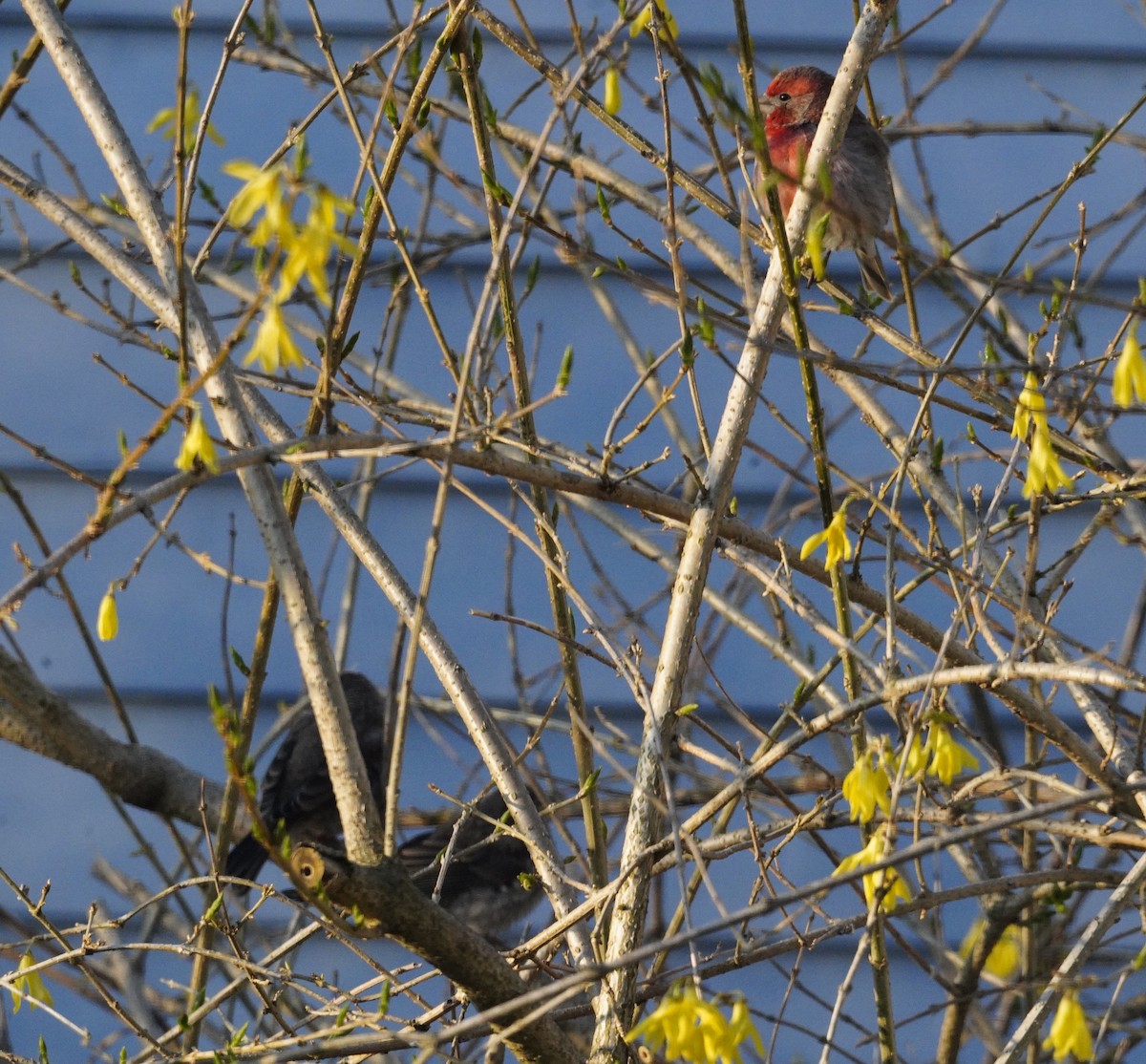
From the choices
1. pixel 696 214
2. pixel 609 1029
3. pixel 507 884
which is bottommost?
pixel 609 1029

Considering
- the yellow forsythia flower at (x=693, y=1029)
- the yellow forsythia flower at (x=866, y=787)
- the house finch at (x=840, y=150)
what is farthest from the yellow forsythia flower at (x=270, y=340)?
the house finch at (x=840, y=150)

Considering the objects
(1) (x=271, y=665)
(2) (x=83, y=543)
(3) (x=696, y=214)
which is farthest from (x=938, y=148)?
(2) (x=83, y=543)

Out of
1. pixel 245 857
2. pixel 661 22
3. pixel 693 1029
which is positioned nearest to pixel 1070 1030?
pixel 693 1029

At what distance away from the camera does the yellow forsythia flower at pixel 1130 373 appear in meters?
1.95

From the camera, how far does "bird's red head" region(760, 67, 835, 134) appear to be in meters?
4.55

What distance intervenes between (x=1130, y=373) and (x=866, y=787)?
27.0 inches

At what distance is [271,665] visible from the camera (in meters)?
4.73

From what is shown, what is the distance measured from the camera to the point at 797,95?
4590 mm

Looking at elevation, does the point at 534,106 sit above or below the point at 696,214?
above

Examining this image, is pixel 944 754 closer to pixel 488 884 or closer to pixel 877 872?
pixel 877 872

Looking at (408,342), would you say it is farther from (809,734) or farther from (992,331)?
(809,734)

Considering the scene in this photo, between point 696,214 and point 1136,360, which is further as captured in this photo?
point 696,214

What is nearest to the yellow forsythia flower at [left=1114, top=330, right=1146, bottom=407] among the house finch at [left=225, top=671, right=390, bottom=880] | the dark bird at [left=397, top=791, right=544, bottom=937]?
the dark bird at [left=397, top=791, right=544, bottom=937]

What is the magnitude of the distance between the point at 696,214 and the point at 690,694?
1613 mm
